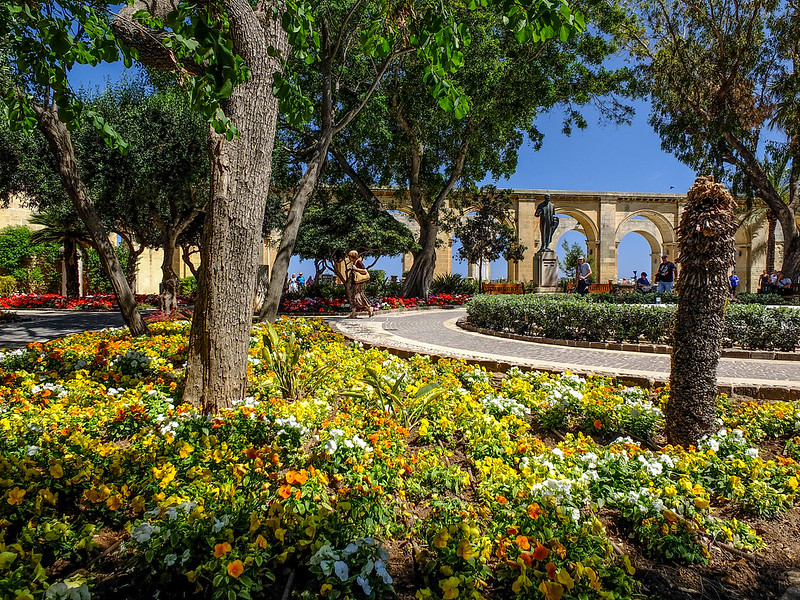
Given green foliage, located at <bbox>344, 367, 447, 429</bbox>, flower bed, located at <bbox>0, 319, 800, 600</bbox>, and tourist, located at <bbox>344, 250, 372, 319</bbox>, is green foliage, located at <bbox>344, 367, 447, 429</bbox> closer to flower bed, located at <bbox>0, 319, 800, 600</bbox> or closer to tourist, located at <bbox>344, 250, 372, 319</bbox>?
flower bed, located at <bbox>0, 319, 800, 600</bbox>

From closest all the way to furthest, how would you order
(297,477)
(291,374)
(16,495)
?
(16,495)
(297,477)
(291,374)

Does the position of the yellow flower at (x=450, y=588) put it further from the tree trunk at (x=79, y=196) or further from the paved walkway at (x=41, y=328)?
the paved walkway at (x=41, y=328)

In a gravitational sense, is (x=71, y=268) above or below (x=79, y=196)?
below

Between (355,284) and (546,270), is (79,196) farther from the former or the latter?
(546,270)

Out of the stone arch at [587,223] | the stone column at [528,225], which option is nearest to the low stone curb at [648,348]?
the stone column at [528,225]

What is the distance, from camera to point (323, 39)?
26.7 feet

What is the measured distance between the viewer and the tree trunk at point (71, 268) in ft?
57.0

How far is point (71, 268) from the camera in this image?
17938mm

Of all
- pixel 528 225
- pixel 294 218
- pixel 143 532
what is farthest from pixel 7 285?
pixel 528 225

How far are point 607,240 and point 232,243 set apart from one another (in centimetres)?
2981

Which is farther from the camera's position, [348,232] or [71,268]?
[71,268]

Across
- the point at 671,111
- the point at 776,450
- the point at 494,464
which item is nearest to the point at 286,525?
the point at 494,464

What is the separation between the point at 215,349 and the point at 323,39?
7481 mm

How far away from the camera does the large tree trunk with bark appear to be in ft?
8.95
